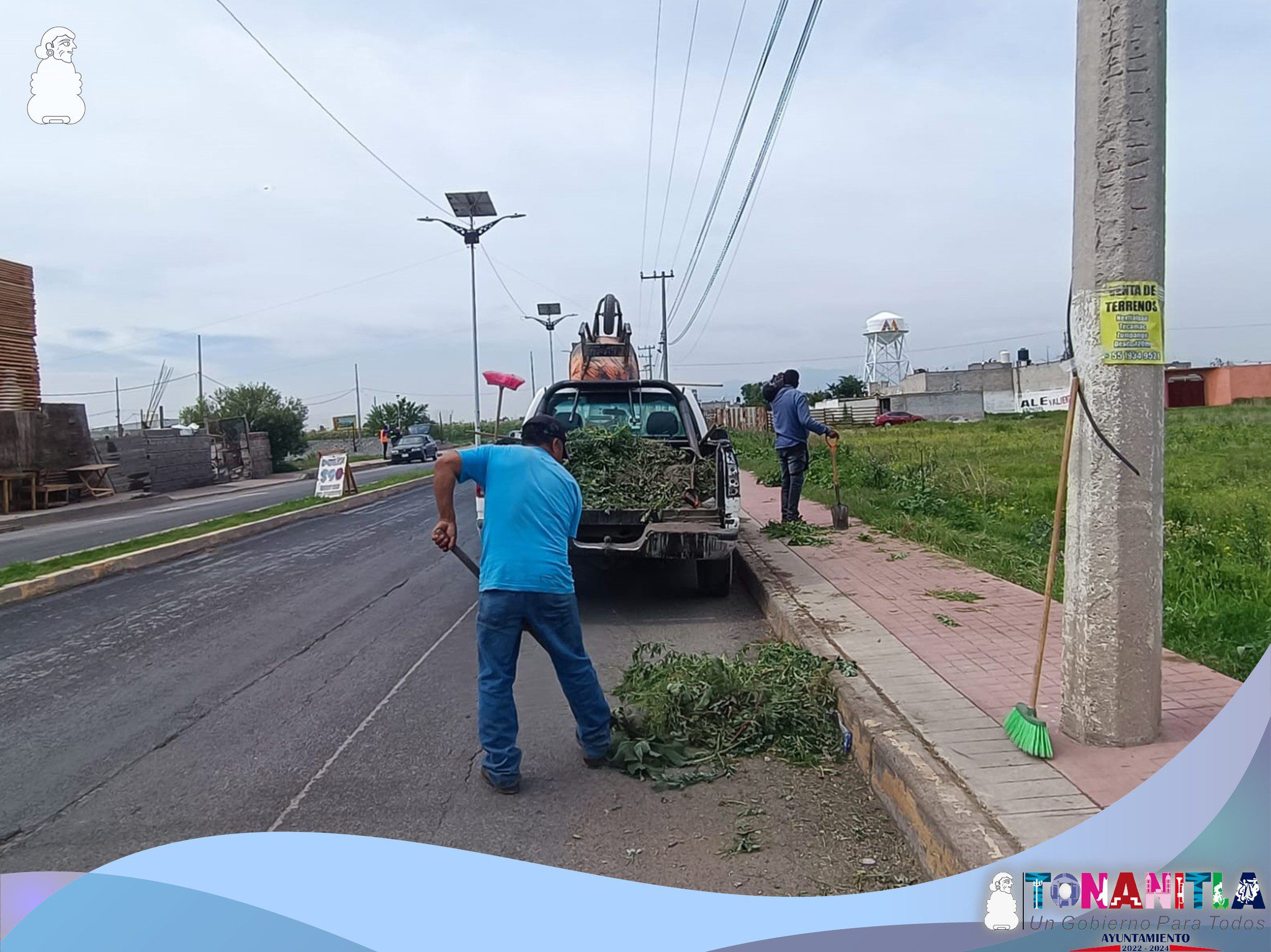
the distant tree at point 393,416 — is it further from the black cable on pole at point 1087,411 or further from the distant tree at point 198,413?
the black cable on pole at point 1087,411

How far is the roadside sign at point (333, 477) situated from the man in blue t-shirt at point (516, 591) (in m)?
15.7

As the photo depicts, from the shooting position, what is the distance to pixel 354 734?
488 cm

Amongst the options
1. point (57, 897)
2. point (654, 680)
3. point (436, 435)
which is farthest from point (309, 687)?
point (436, 435)

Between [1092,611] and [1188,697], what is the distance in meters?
0.97

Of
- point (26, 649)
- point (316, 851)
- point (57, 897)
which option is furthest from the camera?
point (26, 649)

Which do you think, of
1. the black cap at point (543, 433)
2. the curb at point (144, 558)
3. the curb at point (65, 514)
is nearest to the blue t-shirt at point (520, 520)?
the black cap at point (543, 433)

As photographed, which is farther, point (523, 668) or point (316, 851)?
point (523, 668)

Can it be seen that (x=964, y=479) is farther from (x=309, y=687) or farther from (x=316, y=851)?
(x=316, y=851)

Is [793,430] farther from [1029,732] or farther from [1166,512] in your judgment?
[1029,732]

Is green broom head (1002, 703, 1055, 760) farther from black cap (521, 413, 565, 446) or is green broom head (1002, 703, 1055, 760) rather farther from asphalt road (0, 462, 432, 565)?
asphalt road (0, 462, 432, 565)

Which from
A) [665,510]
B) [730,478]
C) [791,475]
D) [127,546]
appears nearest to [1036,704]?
[730,478]

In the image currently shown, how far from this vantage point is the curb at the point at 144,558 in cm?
885

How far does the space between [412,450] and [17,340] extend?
25.4 meters

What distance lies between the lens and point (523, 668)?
6176 mm
